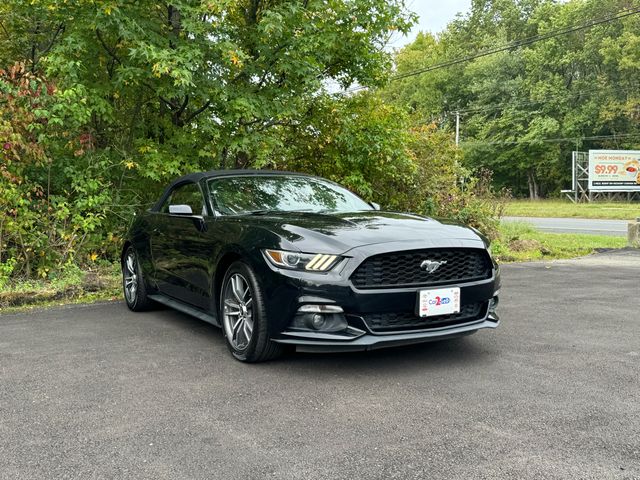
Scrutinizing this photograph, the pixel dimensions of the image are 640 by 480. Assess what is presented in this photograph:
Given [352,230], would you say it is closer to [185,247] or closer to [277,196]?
[277,196]

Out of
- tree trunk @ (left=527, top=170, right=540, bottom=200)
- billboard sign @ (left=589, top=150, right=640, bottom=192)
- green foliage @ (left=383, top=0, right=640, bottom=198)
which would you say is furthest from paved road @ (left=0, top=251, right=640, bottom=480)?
tree trunk @ (left=527, top=170, right=540, bottom=200)

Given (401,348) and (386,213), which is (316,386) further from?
(386,213)

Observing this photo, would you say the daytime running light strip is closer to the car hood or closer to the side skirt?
the car hood

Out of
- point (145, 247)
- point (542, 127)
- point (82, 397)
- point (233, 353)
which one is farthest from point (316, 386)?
point (542, 127)

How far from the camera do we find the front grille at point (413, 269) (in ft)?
11.7

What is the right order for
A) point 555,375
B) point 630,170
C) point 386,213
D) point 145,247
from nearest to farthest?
point 555,375
point 386,213
point 145,247
point 630,170

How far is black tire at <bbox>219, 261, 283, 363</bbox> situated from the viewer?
376cm

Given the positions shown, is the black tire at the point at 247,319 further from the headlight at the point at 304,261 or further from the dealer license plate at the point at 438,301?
the dealer license plate at the point at 438,301

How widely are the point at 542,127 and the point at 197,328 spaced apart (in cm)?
4424

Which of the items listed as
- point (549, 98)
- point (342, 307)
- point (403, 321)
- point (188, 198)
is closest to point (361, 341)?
point (342, 307)

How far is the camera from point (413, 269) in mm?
3684

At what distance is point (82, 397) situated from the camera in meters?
3.34

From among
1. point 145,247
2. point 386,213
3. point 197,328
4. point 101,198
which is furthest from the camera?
point 101,198

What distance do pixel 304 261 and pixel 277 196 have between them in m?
1.43
